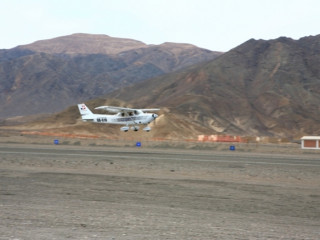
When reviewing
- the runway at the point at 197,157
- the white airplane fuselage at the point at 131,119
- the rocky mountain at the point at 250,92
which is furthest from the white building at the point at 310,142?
the rocky mountain at the point at 250,92

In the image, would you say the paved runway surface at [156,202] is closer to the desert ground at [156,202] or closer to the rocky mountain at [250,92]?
the desert ground at [156,202]

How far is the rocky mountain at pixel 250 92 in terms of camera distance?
111 metres

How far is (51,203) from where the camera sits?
1459 centimetres

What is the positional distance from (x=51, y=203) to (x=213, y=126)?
9531 centimetres

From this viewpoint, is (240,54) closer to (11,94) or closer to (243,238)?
(11,94)

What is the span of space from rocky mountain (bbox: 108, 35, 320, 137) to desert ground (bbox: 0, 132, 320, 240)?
62.6 m

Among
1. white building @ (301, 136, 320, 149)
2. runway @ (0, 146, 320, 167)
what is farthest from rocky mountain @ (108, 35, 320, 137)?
runway @ (0, 146, 320, 167)

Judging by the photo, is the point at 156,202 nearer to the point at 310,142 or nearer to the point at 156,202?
the point at 156,202

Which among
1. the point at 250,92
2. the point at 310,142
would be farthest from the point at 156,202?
the point at 250,92

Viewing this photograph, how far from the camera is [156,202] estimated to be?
603 inches

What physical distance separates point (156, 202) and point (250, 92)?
12060 cm

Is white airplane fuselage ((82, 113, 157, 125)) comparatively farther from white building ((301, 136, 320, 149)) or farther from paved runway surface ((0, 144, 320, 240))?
paved runway surface ((0, 144, 320, 240))

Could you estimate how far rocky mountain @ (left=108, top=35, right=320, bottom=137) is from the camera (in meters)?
111

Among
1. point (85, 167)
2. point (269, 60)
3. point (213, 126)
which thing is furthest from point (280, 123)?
point (85, 167)
